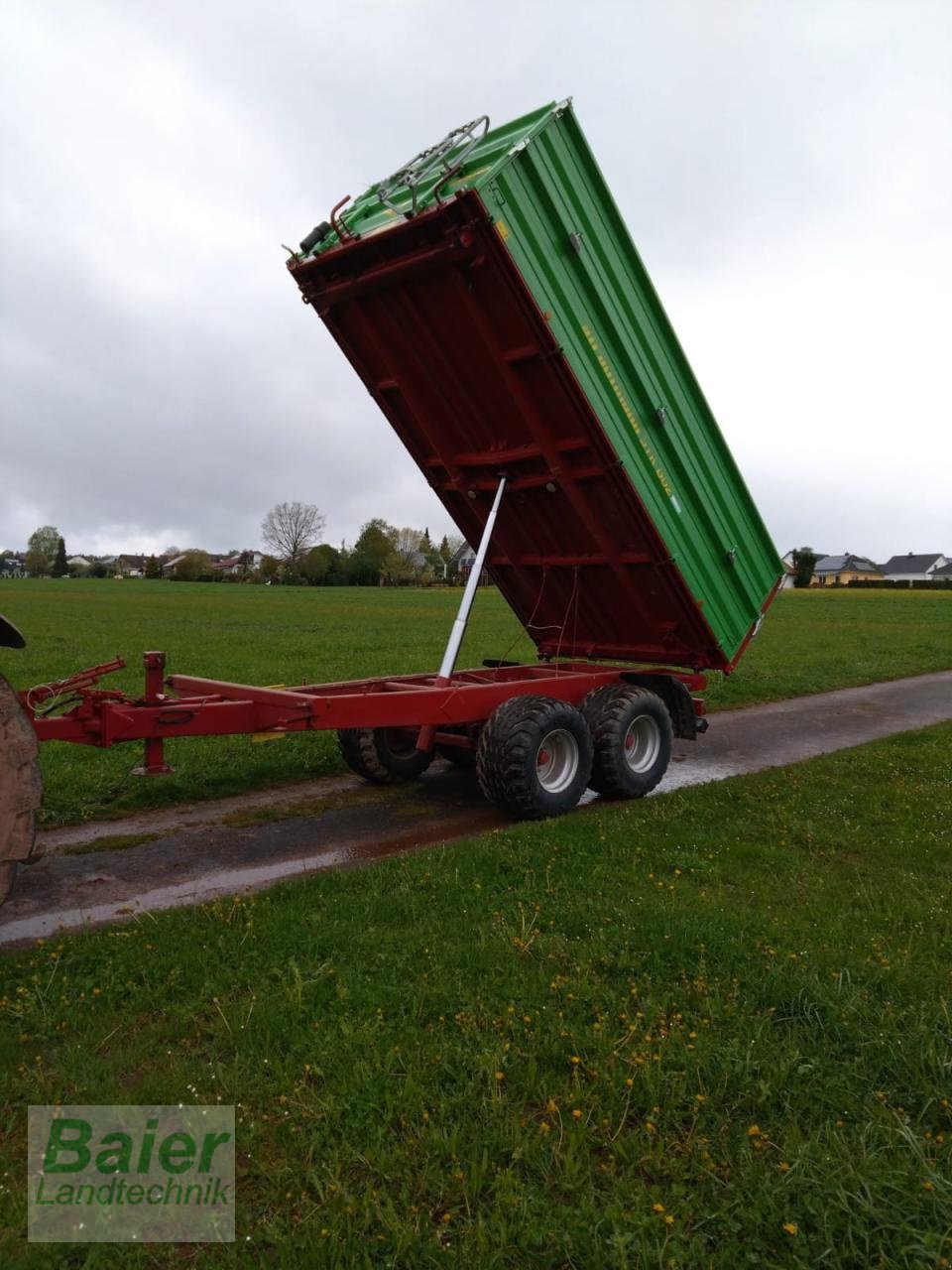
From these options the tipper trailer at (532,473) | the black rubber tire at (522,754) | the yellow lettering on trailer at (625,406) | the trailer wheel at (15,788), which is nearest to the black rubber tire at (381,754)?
the tipper trailer at (532,473)

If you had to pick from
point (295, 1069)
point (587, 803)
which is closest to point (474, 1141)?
point (295, 1069)

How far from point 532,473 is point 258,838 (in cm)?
366

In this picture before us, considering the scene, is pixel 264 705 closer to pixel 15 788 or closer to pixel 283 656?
pixel 15 788

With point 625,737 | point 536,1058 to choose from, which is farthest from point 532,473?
point 536,1058

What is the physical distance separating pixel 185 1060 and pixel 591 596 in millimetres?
5853

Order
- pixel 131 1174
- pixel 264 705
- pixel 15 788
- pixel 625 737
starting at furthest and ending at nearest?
pixel 625 737 → pixel 264 705 → pixel 15 788 → pixel 131 1174

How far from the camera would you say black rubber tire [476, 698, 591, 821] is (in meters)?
6.46

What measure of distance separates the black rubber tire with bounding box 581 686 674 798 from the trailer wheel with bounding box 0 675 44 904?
14.7 feet

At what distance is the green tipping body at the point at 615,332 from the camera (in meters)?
5.96

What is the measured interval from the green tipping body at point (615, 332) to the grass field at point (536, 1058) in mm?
3160

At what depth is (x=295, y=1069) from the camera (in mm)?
3162

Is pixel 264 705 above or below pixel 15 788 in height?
above

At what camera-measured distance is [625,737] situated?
7.37 metres

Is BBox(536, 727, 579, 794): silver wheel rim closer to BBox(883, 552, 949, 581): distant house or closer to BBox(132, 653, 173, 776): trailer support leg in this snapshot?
BBox(132, 653, 173, 776): trailer support leg
